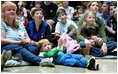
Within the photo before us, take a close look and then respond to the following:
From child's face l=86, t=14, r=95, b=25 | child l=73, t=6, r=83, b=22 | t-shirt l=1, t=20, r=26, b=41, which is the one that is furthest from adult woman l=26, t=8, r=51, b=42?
child l=73, t=6, r=83, b=22

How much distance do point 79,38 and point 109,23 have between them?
0.91 metres

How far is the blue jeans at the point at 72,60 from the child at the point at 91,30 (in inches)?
36.8

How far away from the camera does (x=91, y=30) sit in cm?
391

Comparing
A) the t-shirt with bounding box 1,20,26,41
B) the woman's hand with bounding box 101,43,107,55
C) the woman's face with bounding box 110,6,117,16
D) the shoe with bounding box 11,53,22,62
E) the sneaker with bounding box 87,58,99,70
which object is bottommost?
the sneaker with bounding box 87,58,99,70

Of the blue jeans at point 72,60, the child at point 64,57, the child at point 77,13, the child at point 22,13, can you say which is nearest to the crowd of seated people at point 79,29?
the child at point 64,57

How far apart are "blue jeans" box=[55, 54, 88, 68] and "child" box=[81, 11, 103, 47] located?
3.07 ft

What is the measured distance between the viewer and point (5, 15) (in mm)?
3008

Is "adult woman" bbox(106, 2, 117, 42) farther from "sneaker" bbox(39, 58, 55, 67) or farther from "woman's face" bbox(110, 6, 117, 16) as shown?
"sneaker" bbox(39, 58, 55, 67)

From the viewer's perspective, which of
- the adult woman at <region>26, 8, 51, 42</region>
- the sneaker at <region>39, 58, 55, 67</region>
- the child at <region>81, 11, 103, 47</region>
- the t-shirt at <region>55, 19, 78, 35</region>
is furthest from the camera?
the t-shirt at <region>55, 19, 78, 35</region>

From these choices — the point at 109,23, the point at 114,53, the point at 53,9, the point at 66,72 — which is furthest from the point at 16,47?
the point at 53,9

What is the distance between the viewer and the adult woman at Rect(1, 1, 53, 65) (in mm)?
2836

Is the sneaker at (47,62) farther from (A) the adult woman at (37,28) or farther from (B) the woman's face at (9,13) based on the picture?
(A) the adult woman at (37,28)

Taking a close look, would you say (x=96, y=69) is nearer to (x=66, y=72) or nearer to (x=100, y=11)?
(x=66, y=72)

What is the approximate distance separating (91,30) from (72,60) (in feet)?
3.84
